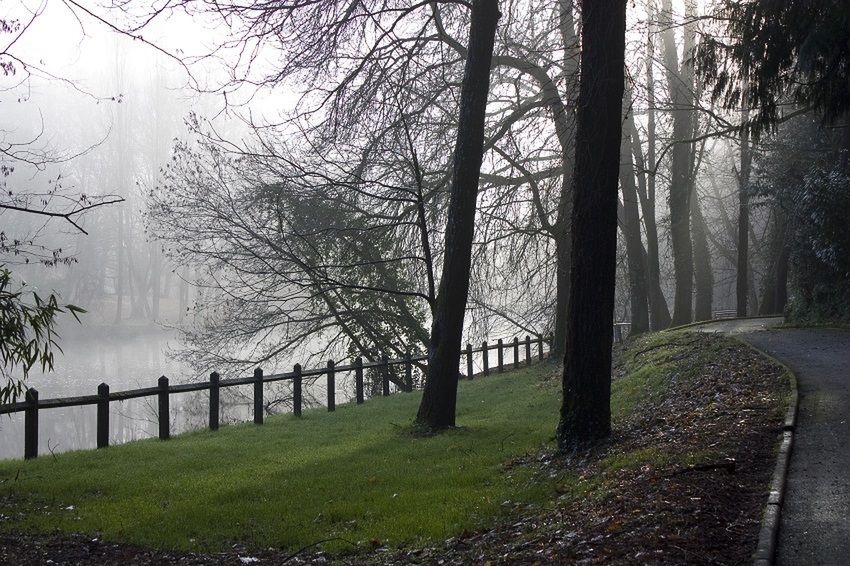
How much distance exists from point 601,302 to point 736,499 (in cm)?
334

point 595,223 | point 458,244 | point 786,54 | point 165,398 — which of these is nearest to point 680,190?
point 786,54

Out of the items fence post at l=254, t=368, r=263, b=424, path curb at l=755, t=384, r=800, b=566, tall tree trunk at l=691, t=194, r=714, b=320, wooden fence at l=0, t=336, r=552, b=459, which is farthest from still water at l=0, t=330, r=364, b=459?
tall tree trunk at l=691, t=194, r=714, b=320

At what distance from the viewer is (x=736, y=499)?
19.5 ft

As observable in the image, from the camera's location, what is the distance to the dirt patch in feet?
17.1

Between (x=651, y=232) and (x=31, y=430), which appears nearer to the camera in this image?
(x=31, y=430)

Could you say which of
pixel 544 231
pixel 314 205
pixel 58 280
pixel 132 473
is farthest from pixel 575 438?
pixel 58 280

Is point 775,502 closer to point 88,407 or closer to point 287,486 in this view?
point 287,486

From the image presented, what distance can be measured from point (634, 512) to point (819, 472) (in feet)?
6.29

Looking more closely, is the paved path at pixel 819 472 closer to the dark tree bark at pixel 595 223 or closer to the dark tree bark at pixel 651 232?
the dark tree bark at pixel 595 223

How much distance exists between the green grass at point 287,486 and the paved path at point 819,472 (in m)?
2.34

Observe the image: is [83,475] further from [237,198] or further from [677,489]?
[237,198]

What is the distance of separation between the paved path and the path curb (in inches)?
2.1

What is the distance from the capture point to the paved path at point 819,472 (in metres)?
5.05

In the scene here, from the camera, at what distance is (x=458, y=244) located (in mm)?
12625
